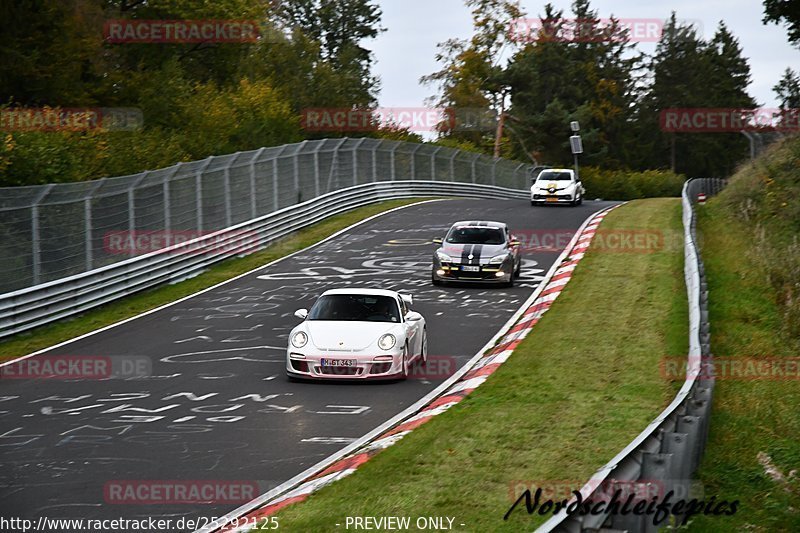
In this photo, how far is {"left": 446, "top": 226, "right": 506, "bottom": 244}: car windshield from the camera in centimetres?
2512

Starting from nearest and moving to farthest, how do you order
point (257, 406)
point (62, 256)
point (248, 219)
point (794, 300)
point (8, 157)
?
point (257, 406)
point (794, 300)
point (62, 256)
point (8, 157)
point (248, 219)

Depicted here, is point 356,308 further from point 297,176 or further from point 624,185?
point 624,185

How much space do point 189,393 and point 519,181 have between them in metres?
57.3

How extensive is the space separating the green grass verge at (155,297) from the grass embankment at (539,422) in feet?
29.3

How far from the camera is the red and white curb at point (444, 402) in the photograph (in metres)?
9.58

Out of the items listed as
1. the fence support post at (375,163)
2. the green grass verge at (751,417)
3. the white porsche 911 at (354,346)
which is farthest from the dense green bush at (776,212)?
the fence support post at (375,163)

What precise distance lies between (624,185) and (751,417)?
270 ft

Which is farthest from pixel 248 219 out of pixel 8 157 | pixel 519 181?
pixel 519 181

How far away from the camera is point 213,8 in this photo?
55375 mm

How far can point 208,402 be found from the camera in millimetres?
14266

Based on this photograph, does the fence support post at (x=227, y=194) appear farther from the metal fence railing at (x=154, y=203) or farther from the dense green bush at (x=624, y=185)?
the dense green bush at (x=624, y=185)

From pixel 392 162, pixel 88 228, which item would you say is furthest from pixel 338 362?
pixel 392 162

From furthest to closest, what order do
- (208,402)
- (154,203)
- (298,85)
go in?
1. (298,85)
2. (154,203)
3. (208,402)

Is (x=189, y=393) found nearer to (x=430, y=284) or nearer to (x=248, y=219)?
(x=430, y=284)
